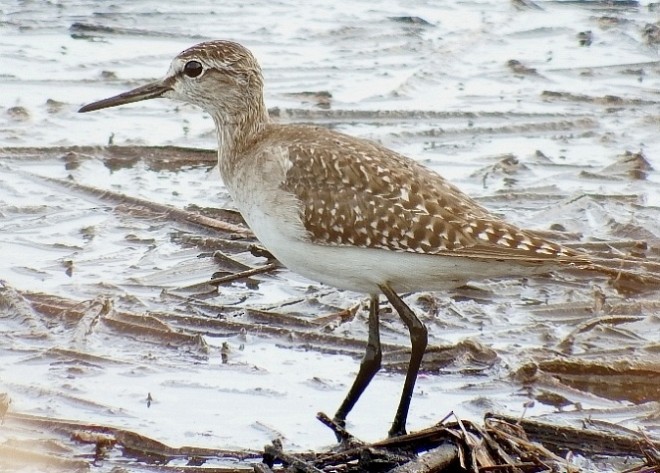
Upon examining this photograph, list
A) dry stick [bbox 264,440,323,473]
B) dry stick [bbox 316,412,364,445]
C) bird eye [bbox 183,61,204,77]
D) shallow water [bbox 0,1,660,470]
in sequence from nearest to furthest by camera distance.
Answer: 1. dry stick [bbox 264,440,323,473]
2. dry stick [bbox 316,412,364,445]
3. shallow water [bbox 0,1,660,470]
4. bird eye [bbox 183,61,204,77]

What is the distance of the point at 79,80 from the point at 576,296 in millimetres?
5778

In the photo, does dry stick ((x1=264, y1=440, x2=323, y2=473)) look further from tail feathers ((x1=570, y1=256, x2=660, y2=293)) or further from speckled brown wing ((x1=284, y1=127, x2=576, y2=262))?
tail feathers ((x1=570, y1=256, x2=660, y2=293))

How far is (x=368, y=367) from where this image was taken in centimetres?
755

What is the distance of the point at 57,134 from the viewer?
1149 cm

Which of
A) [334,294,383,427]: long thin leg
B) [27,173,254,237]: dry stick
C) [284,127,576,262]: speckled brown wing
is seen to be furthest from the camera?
[27,173,254,237]: dry stick

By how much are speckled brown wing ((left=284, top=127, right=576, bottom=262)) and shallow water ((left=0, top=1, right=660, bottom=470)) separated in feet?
3.15

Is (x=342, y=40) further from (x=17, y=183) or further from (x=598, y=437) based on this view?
(x=598, y=437)

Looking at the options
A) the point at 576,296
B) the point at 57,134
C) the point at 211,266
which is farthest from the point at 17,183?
the point at 576,296

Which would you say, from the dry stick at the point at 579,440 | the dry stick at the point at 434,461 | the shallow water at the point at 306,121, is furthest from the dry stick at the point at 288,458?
the dry stick at the point at 579,440

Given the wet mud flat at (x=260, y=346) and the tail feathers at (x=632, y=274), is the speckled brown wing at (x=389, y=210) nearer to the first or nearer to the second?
the wet mud flat at (x=260, y=346)

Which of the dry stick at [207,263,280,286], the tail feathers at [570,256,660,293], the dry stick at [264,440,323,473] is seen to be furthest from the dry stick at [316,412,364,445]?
the tail feathers at [570,256,660,293]

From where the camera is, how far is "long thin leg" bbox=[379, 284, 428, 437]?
718 cm

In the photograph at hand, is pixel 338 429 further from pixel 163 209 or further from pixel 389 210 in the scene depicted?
pixel 163 209

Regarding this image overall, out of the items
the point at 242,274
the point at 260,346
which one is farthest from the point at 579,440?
the point at 242,274
